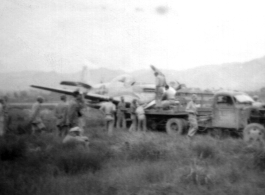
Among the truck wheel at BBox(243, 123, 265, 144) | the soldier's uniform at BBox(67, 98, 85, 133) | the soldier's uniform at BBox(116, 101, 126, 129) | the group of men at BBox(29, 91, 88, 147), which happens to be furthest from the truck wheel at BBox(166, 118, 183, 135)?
the soldier's uniform at BBox(67, 98, 85, 133)

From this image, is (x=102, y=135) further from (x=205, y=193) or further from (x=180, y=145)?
(x=205, y=193)

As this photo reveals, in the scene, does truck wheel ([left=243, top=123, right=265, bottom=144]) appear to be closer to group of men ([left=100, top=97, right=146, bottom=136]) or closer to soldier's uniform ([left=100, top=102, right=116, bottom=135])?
group of men ([left=100, top=97, right=146, bottom=136])

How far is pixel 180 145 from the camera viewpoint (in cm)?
789

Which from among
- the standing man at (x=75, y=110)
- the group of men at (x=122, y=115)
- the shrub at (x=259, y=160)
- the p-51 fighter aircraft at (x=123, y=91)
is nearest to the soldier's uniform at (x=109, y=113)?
the group of men at (x=122, y=115)

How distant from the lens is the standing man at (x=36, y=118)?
10.1 m

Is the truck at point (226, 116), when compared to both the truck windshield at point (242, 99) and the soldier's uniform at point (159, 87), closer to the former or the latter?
the truck windshield at point (242, 99)

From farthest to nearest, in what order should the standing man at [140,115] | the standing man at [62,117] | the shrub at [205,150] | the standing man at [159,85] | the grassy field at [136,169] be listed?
1. the standing man at [159,85]
2. the standing man at [140,115]
3. the standing man at [62,117]
4. the shrub at [205,150]
5. the grassy field at [136,169]

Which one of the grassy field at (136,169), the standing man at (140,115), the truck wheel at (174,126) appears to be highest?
the standing man at (140,115)

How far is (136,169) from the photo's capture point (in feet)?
20.5

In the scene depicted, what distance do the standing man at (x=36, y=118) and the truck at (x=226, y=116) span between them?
14.2 ft

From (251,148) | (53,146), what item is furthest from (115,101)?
(251,148)

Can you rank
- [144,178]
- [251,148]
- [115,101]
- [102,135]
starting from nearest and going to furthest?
[144,178] → [251,148] → [102,135] → [115,101]

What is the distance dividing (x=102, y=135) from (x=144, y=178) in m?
5.24

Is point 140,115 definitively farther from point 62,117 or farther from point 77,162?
point 77,162
